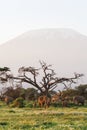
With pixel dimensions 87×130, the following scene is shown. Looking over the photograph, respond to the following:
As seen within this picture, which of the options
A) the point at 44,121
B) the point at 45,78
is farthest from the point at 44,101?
the point at 44,121

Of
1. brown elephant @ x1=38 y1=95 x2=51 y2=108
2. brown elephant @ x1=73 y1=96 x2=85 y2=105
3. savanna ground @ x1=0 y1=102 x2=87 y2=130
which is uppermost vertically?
brown elephant @ x1=73 y1=96 x2=85 y2=105

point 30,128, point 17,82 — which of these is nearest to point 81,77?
point 17,82

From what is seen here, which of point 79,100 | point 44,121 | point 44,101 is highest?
point 79,100

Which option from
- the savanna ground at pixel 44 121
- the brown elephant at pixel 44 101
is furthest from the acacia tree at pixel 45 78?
the savanna ground at pixel 44 121

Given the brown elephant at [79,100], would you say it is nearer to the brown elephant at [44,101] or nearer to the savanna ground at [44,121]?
the brown elephant at [44,101]

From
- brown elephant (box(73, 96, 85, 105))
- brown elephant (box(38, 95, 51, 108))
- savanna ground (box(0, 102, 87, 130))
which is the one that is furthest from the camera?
brown elephant (box(73, 96, 85, 105))

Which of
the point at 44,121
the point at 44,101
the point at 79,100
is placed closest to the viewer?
the point at 44,121

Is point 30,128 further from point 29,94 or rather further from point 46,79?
point 29,94

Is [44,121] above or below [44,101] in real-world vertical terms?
below

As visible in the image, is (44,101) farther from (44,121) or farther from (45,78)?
(44,121)

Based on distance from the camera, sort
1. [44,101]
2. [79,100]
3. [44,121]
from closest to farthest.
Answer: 1. [44,121]
2. [44,101]
3. [79,100]

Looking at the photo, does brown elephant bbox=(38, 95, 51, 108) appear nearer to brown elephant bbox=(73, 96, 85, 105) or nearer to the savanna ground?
brown elephant bbox=(73, 96, 85, 105)

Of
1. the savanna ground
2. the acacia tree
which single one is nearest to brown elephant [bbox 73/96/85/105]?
the acacia tree

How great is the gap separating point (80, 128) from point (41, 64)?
4364cm
